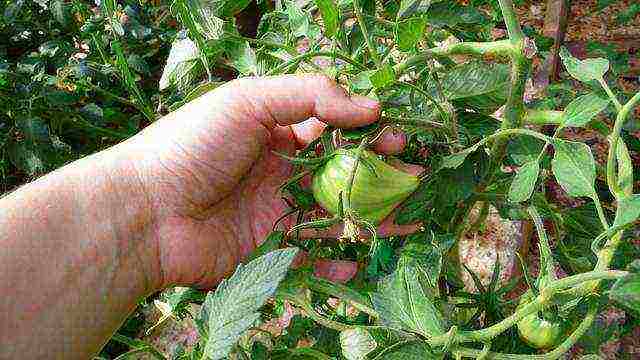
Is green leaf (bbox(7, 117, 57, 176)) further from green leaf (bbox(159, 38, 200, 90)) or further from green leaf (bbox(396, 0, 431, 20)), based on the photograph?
green leaf (bbox(396, 0, 431, 20))

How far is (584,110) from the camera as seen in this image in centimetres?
64

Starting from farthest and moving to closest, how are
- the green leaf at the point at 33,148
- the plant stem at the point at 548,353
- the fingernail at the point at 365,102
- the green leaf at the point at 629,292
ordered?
the green leaf at the point at 33,148 → the fingernail at the point at 365,102 → the plant stem at the point at 548,353 → the green leaf at the point at 629,292

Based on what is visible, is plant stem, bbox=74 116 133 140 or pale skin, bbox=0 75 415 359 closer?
pale skin, bbox=0 75 415 359

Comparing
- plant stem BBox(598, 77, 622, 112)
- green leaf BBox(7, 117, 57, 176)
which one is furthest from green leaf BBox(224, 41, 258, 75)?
green leaf BBox(7, 117, 57, 176)

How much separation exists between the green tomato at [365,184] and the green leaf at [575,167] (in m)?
0.15

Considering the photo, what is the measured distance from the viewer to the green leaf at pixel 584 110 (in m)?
0.63

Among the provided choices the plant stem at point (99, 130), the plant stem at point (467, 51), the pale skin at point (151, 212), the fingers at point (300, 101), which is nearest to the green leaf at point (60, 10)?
the plant stem at point (99, 130)

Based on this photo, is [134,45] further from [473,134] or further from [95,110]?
[473,134]

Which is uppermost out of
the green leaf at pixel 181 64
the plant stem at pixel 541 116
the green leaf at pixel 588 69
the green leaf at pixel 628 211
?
the green leaf at pixel 181 64

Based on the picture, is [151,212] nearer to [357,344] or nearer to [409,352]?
[357,344]

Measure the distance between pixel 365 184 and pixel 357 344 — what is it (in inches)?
6.5

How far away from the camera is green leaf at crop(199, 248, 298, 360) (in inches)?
20.9

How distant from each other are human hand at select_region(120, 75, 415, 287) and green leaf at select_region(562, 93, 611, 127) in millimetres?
178

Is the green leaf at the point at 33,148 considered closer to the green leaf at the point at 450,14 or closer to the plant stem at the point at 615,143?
the green leaf at the point at 450,14
